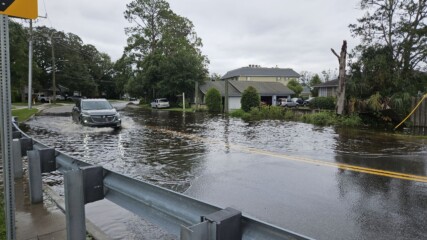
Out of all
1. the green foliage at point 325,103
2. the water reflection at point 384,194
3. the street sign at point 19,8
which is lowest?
the water reflection at point 384,194

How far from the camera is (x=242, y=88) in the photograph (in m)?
51.2

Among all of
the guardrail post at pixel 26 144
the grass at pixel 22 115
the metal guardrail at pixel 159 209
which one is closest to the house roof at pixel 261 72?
the grass at pixel 22 115

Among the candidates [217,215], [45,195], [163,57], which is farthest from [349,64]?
[163,57]

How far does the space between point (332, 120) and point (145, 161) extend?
627 inches

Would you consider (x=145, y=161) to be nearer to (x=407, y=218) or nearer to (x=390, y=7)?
(x=407, y=218)

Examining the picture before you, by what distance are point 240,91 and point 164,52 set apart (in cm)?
1485

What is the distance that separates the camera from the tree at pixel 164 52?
49.0m

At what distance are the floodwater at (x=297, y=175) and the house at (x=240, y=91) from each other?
35073mm

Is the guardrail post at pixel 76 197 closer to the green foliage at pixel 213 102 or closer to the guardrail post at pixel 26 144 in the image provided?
the guardrail post at pixel 26 144

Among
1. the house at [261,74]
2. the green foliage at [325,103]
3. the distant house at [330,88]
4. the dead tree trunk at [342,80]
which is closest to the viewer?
the dead tree trunk at [342,80]

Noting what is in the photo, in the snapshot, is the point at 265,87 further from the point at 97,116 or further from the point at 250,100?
the point at 97,116

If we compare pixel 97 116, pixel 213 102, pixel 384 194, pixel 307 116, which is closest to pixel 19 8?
pixel 384 194

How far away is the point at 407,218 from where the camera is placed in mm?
4941

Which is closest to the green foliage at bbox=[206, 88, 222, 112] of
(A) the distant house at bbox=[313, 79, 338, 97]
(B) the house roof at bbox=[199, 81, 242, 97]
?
(B) the house roof at bbox=[199, 81, 242, 97]
